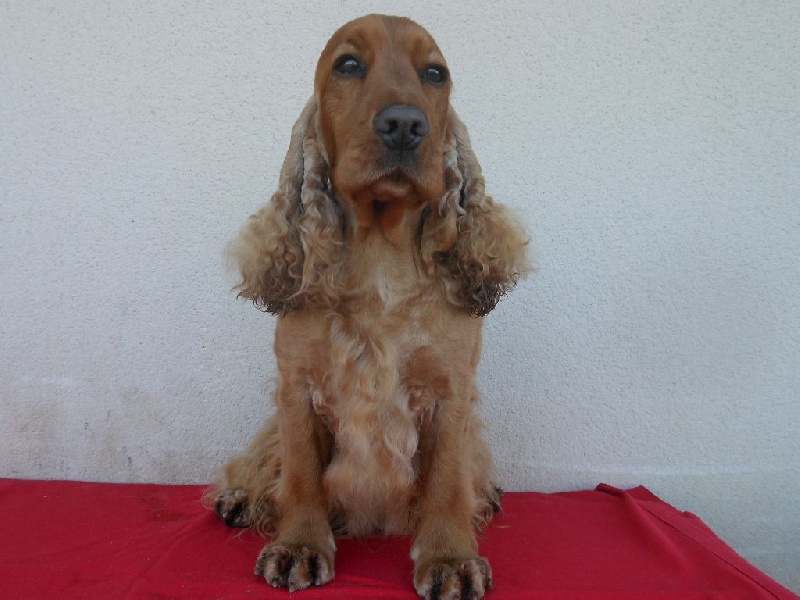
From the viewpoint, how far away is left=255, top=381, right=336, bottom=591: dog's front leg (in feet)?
5.07

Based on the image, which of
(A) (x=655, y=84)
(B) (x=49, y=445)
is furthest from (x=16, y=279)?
(A) (x=655, y=84)

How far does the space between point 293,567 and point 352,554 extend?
0.84 ft

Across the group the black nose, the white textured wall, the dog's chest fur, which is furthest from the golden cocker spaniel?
the white textured wall

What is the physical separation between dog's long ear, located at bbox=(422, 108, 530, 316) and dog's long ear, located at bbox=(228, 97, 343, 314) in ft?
0.92

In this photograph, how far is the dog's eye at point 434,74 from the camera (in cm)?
162

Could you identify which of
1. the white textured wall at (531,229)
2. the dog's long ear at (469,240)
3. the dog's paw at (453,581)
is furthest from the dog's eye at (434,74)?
the dog's paw at (453,581)

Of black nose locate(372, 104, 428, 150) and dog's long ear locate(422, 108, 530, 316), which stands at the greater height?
black nose locate(372, 104, 428, 150)

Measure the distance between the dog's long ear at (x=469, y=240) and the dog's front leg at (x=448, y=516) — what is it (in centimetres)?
32

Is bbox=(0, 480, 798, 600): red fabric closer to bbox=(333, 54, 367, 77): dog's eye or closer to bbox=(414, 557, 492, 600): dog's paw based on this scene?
bbox=(414, 557, 492, 600): dog's paw

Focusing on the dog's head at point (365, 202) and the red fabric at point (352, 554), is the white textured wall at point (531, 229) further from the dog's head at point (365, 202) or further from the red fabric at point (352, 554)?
the dog's head at point (365, 202)

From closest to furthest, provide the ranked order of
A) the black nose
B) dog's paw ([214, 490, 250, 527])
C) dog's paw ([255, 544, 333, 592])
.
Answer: the black nose
dog's paw ([255, 544, 333, 592])
dog's paw ([214, 490, 250, 527])

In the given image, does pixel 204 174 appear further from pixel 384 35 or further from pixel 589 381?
pixel 589 381

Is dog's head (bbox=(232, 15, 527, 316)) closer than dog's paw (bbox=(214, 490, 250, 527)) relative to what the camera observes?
Yes

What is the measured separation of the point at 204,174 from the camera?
7.74 feet
